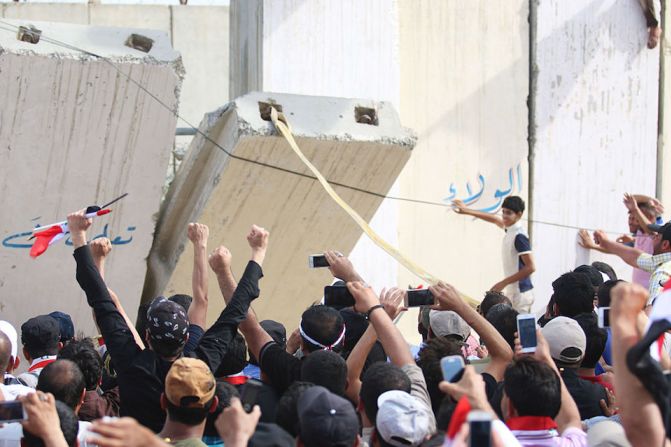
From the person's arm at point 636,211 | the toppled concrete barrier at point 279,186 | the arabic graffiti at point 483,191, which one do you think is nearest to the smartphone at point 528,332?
the toppled concrete barrier at point 279,186

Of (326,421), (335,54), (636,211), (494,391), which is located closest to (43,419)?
(326,421)

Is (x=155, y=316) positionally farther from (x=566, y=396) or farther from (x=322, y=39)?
(x=322, y=39)

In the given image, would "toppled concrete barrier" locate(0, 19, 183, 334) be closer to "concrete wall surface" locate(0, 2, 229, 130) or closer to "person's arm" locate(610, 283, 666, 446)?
"person's arm" locate(610, 283, 666, 446)

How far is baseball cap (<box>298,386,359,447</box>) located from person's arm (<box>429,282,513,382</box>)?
110 cm

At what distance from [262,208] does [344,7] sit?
A: 2.70 meters

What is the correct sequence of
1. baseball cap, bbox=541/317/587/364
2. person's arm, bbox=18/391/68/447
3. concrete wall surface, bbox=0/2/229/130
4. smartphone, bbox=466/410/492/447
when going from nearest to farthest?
smartphone, bbox=466/410/492/447 → person's arm, bbox=18/391/68/447 → baseball cap, bbox=541/317/587/364 → concrete wall surface, bbox=0/2/229/130

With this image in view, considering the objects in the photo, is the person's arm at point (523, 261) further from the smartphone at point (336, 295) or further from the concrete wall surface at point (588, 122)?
the smartphone at point (336, 295)

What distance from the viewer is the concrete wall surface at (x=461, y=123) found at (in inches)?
356

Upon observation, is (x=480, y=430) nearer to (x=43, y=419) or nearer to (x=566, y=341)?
(x=43, y=419)

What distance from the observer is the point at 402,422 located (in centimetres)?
298

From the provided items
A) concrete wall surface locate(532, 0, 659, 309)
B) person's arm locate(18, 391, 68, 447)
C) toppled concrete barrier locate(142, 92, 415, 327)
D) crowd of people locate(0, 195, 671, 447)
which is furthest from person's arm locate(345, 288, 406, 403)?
concrete wall surface locate(532, 0, 659, 309)

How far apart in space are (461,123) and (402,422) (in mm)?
6458

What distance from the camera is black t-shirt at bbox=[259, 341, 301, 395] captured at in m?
3.84

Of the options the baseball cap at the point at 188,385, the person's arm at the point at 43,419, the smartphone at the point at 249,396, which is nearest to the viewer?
the person's arm at the point at 43,419
